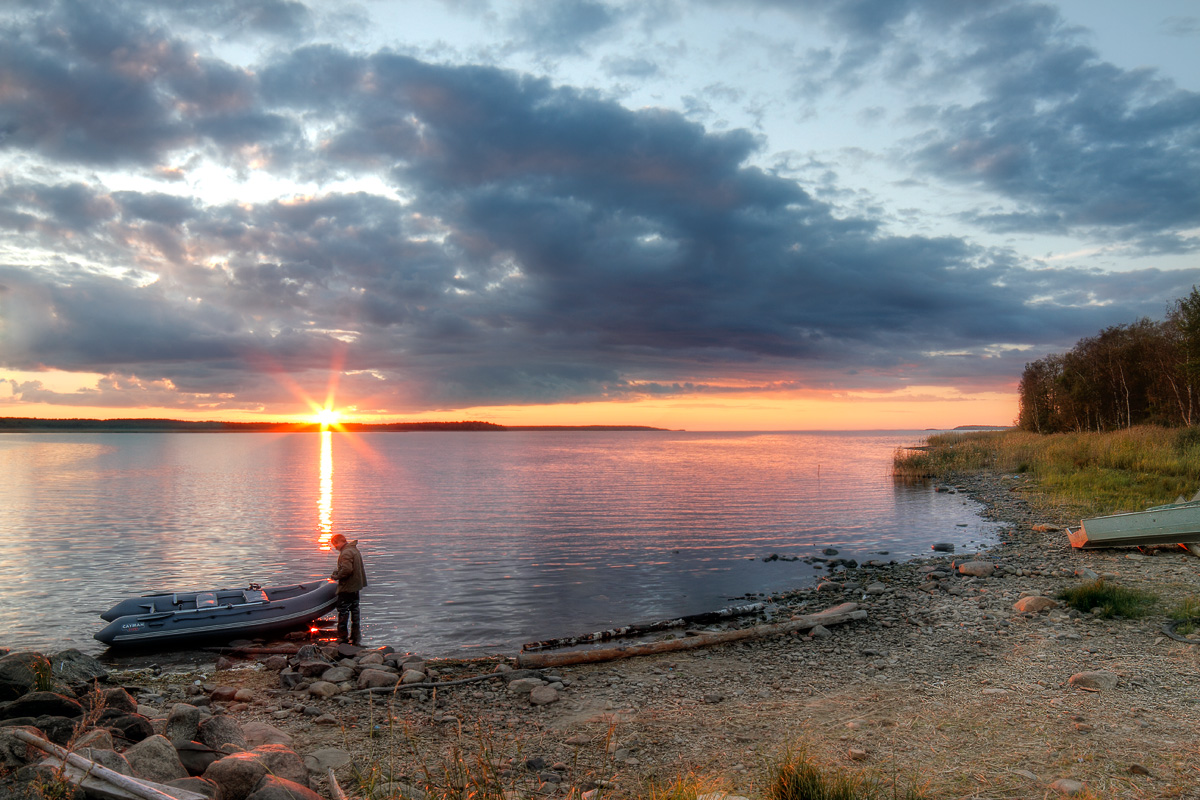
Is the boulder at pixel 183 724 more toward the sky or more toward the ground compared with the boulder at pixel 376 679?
more toward the sky

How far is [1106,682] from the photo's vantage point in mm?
9859

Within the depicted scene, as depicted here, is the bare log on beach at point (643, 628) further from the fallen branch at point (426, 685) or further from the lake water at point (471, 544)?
the fallen branch at point (426, 685)

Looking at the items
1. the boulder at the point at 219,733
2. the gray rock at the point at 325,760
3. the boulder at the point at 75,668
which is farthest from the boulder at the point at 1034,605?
the boulder at the point at 75,668

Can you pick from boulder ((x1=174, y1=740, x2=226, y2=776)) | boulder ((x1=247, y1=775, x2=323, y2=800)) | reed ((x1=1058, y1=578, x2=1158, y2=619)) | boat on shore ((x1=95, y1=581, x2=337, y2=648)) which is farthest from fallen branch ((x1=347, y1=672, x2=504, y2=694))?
reed ((x1=1058, y1=578, x2=1158, y2=619))

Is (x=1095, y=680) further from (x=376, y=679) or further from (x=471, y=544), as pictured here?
(x=471, y=544)

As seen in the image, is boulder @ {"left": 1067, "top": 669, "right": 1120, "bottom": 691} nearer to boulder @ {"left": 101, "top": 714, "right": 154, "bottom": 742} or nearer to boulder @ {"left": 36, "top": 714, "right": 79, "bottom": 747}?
boulder @ {"left": 101, "top": 714, "right": 154, "bottom": 742}

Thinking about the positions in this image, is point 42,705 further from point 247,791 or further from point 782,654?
point 782,654

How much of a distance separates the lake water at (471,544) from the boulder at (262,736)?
6.98 m

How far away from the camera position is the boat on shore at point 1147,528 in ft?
60.2

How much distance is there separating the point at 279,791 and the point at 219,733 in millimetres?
3082

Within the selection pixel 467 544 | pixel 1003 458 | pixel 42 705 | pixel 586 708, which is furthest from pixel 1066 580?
pixel 1003 458

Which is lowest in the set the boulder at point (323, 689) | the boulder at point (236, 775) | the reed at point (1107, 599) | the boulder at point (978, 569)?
the boulder at point (323, 689)

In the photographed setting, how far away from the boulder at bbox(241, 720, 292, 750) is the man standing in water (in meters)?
8.81

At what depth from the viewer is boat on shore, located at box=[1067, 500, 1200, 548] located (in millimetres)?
18344
